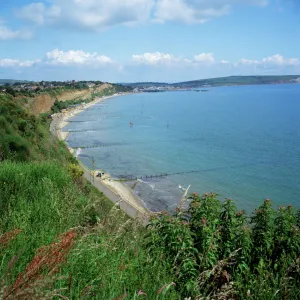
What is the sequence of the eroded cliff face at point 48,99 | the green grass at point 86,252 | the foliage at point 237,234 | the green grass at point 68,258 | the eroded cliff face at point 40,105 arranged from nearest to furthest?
1. the green grass at point 68,258
2. the green grass at point 86,252
3. the foliage at point 237,234
4. the eroded cliff face at point 40,105
5. the eroded cliff face at point 48,99

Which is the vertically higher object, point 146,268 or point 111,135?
point 146,268

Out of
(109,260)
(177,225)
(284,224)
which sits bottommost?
(284,224)

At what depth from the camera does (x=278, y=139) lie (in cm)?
6800

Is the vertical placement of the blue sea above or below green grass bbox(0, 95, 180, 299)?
below

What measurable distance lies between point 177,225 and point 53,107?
4426 inches

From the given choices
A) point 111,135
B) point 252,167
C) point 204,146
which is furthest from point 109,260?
point 111,135

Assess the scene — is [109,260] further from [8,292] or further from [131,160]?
[131,160]

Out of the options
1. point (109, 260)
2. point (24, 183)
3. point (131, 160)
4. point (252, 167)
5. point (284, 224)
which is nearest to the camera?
point (109, 260)

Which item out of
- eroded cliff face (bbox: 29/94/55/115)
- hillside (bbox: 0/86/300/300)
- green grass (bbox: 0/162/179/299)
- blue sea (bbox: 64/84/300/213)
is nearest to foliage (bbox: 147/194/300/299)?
hillside (bbox: 0/86/300/300)

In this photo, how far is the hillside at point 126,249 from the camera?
2.69 metres

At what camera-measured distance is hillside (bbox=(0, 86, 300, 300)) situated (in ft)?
8.82

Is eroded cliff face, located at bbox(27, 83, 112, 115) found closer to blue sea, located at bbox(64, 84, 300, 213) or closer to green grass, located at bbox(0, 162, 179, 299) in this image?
blue sea, located at bbox(64, 84, 300, 213)

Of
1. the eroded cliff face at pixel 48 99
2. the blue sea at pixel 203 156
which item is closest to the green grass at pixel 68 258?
the blue sea at pixel 203 156

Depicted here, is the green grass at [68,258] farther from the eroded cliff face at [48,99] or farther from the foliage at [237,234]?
the eroded cliff face at [48,99]
